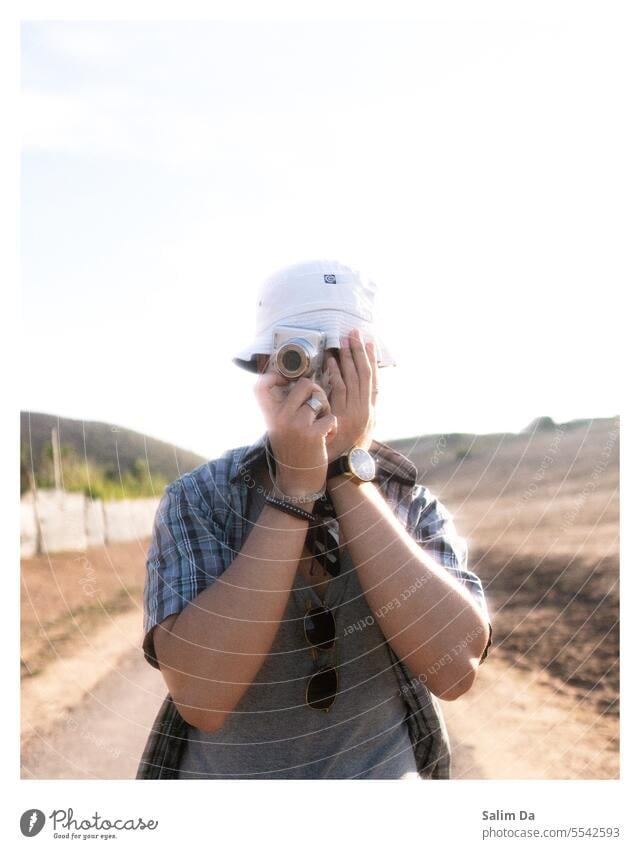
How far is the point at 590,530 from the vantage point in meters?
4.06

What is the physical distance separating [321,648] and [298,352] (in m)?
0.43

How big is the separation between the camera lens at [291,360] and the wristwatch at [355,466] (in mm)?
152

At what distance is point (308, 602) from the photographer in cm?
129

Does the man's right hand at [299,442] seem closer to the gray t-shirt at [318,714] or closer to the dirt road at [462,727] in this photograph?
the gray t-shirt at [318,714]

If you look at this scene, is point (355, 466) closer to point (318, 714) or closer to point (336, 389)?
point (336, 389)

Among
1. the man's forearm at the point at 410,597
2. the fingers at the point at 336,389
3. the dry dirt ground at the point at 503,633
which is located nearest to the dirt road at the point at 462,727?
the dry dirt ground at the point at 503,633

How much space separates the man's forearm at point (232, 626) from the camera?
1.17m

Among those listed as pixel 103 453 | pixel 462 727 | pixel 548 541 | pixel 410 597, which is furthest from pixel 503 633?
pixel 410 597

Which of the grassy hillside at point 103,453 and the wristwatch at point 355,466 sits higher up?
the wristwatch at point 355,466

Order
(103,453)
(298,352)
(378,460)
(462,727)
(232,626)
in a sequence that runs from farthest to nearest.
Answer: (462,727), (103,453), (378,460), (298,352), (232,626)

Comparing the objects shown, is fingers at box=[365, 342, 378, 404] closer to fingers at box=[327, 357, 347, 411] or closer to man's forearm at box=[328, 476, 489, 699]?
fingers at box=[327, 357, 347, 411]

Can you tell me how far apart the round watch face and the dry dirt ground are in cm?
51

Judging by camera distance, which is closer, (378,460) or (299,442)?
(299,442)
